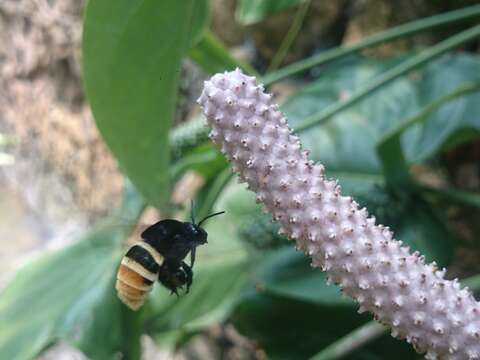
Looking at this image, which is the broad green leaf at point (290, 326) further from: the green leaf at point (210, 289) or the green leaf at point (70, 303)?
the green leaf at point (70, 303)

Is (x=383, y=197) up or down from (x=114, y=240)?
down

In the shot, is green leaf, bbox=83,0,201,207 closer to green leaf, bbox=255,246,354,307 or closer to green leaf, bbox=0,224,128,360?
green leaf, bbox=0,224,128,360

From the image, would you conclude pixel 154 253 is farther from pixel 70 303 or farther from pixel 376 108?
pixel 376 108

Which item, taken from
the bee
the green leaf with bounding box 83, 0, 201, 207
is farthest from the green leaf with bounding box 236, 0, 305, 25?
the bee

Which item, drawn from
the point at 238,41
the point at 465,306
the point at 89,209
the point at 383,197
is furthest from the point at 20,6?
the point at 465,306

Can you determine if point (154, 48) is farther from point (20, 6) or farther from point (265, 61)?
point (20, 6)

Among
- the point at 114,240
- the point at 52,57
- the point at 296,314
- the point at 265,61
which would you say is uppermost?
the point at 52,57
